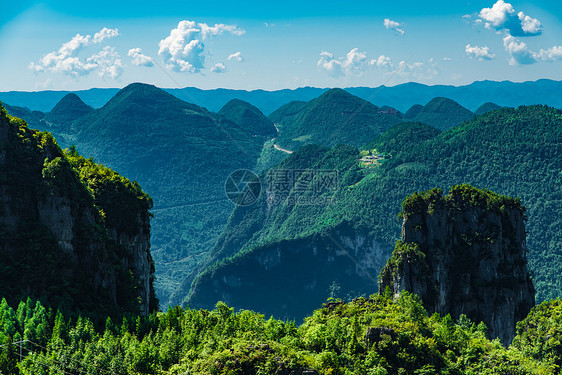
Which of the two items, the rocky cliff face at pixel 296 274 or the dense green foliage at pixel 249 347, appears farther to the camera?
the rocky cliff face at pixel 296 274

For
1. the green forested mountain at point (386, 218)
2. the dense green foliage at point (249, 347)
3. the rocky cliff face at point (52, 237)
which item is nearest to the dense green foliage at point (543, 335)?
the dense green foliage at point (249, 347)

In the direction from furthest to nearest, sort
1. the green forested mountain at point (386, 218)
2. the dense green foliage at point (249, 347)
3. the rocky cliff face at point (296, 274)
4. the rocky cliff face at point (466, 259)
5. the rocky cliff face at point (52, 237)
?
the rocky cliff face at point (296, 274), the green forested mountain at point (386, 218), the rocky cliff face at point (466, 259), the rocky cliff face at point (52, 237), the dense green foliage at point (249, 347)

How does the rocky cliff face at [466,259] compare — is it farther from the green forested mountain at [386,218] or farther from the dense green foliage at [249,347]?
the green forested mountain at [386,218]

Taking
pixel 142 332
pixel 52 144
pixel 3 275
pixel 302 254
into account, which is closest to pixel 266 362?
pixel 142 332

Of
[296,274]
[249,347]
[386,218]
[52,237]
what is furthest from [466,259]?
[296,274]

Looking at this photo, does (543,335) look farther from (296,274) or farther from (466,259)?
(296,274)

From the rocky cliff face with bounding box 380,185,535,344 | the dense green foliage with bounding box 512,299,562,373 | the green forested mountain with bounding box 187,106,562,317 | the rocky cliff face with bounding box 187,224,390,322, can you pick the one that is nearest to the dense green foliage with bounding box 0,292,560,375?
the dense green foliage with bounding box 512,299,562,373

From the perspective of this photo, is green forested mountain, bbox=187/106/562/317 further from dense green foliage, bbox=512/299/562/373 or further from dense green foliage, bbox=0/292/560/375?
dense green foliage, bbox=0/292/560/375
